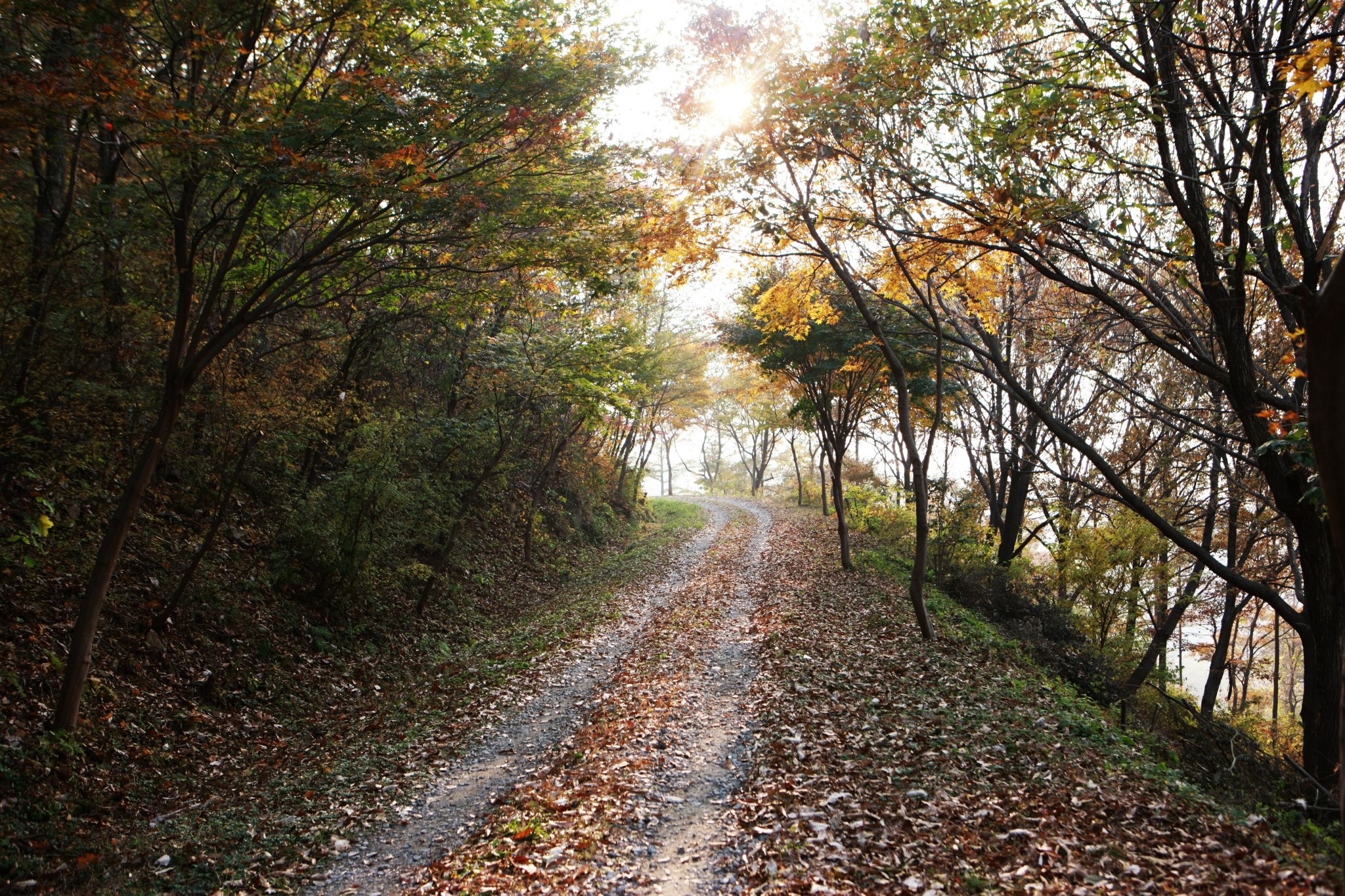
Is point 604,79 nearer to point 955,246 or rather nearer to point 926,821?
point 955,246

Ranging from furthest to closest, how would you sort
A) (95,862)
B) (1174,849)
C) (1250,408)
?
(1250,408) → (95,862) → (1174,849)

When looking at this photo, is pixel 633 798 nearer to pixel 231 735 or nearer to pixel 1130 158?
pixel 231 735

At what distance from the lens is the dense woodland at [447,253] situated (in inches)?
264

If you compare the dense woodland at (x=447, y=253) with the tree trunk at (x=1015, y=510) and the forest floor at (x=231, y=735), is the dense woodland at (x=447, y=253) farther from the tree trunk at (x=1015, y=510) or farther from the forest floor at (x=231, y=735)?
the tree trunk at (x=1015, y=510)

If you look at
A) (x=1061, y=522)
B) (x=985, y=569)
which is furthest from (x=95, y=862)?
(x=1061, y=522)

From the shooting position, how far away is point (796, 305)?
43.3 feet

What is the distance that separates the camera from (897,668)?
388 inches

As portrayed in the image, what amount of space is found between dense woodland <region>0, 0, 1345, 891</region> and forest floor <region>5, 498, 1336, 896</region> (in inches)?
79.1

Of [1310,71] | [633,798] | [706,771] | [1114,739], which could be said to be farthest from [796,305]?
[633,798]

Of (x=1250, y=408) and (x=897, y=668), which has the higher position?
(x=1250, y=408)

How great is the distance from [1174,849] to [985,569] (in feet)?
43.2

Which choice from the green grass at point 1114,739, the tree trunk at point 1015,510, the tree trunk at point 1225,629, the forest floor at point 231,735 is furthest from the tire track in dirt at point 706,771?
the tree trunk at point 1225,629

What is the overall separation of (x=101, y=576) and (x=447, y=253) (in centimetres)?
579

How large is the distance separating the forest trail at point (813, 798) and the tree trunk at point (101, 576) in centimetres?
332
